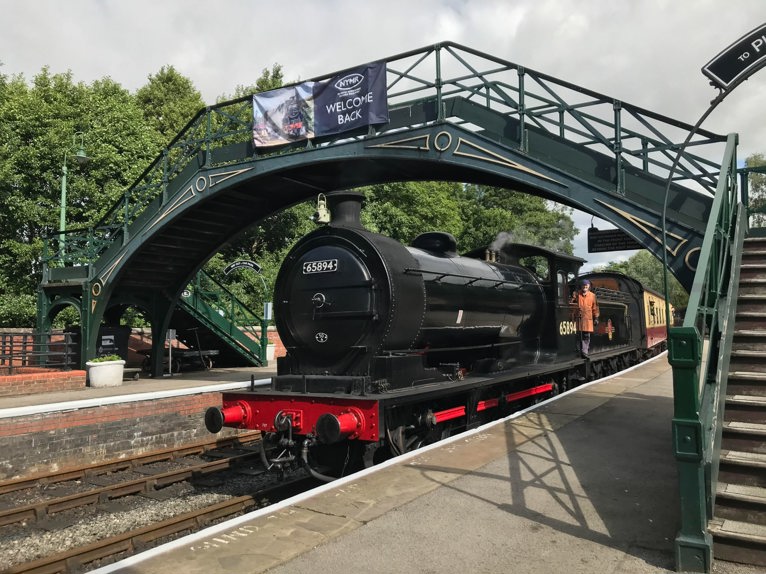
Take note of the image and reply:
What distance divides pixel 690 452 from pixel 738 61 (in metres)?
5.00

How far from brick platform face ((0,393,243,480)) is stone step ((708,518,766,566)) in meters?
8.74

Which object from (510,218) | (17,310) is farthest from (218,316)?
(510,218)

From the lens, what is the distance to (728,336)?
4465mm

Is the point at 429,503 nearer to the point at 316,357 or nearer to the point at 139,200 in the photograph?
the point at 316,357

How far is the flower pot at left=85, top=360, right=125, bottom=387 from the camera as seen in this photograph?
43.1 feet

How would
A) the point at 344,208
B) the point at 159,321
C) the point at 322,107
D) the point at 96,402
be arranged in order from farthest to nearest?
1. the point at 159,321
2. the point at 322,107
3. the point at 96,402
4. the point at 344,208

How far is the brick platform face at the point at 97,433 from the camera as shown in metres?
8.36

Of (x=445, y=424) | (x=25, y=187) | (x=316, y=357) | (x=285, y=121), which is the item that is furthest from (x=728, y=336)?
(x=25, y=187)

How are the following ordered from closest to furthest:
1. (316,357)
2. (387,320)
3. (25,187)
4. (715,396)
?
(715,396), (387,320), (316,357), (25,187)

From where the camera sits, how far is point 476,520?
166 inches

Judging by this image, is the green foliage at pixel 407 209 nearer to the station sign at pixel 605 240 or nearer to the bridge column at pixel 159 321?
the station sign at pixel 605 240

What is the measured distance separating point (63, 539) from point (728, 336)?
6.52 meters

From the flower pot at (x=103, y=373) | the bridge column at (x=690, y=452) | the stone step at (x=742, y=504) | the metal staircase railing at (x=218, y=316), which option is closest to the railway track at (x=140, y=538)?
the bridge column at (x=690, y=452)

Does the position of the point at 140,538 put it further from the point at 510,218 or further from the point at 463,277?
the point at 510,218
